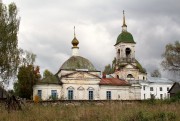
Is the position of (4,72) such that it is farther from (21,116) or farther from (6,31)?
(21,116)

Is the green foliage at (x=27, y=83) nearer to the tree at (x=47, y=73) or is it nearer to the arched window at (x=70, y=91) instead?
the tree at (x=47, y=73)

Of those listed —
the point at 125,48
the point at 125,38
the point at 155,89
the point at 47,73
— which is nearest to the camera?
the point at 47,73

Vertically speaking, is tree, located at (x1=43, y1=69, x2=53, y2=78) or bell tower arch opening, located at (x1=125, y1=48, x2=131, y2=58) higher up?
bell tower arch opening, located at (x1=125, y1=48, x2=131, y2=58)

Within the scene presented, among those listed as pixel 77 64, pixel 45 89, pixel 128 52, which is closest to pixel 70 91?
pixel 45 89

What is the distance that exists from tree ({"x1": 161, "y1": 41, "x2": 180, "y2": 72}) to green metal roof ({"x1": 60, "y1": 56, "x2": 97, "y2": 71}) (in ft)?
35.2

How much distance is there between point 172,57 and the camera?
145ft

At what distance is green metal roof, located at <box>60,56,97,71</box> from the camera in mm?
48466

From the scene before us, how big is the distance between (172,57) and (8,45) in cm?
2189

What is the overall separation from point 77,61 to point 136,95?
10.3m

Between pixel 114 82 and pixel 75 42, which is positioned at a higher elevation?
pixel 75 42

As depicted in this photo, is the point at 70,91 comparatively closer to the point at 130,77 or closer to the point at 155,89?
the point at 130,77

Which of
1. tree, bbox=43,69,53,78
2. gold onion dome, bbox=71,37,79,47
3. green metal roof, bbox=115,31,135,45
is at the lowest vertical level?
tree, bbox=43,69,53,78

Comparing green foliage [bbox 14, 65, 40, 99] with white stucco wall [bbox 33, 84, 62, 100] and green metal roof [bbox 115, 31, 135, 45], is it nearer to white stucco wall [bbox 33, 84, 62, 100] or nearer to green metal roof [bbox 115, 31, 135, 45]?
white stucco wall [bbox 33, 84, 62, 100]

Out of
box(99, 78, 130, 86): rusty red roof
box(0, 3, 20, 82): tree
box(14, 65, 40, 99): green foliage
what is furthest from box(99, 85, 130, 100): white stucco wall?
box(0, 3, 20, 82): tree
